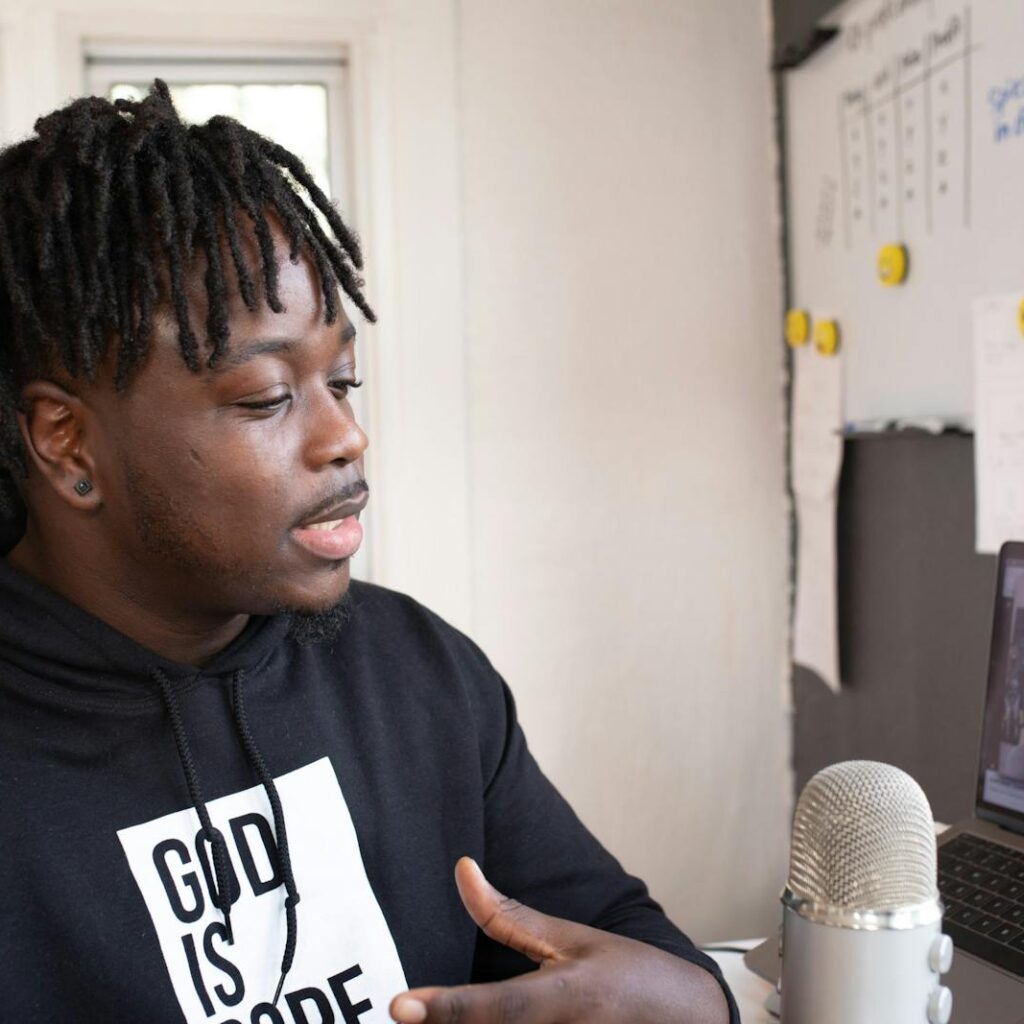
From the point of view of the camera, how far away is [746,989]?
3.43 ft

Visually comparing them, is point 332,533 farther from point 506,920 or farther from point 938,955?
point 938,955

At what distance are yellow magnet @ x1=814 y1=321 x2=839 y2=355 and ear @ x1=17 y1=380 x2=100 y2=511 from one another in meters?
1.37

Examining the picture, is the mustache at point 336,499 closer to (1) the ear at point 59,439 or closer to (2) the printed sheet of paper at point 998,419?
(1) the ear at point 59,439

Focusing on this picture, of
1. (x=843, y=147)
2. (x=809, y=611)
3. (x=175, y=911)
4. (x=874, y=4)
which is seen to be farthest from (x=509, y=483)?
(x=175, y=911)

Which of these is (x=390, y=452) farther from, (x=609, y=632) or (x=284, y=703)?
(x=284, y=703)

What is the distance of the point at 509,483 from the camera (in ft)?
6.86

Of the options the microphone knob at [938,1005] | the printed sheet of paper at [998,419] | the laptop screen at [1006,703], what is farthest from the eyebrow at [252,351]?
the printed sheet of paper at [998,419]

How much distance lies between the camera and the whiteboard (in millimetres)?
1453

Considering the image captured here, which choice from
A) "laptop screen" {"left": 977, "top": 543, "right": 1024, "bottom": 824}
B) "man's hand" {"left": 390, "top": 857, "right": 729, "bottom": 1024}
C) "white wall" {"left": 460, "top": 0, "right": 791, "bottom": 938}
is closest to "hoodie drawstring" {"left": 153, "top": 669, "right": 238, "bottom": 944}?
"man's hand" {"left": 390, "top": 857, "right": 729, "bottom": 1024}

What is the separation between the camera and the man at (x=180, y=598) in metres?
0.83

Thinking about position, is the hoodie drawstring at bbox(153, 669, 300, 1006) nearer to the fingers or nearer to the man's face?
the man's face

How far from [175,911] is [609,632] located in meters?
1.38

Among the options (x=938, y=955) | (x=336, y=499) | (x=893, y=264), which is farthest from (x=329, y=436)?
(x=893, y=264)

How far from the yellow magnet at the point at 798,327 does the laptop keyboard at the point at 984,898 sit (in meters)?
1.10
